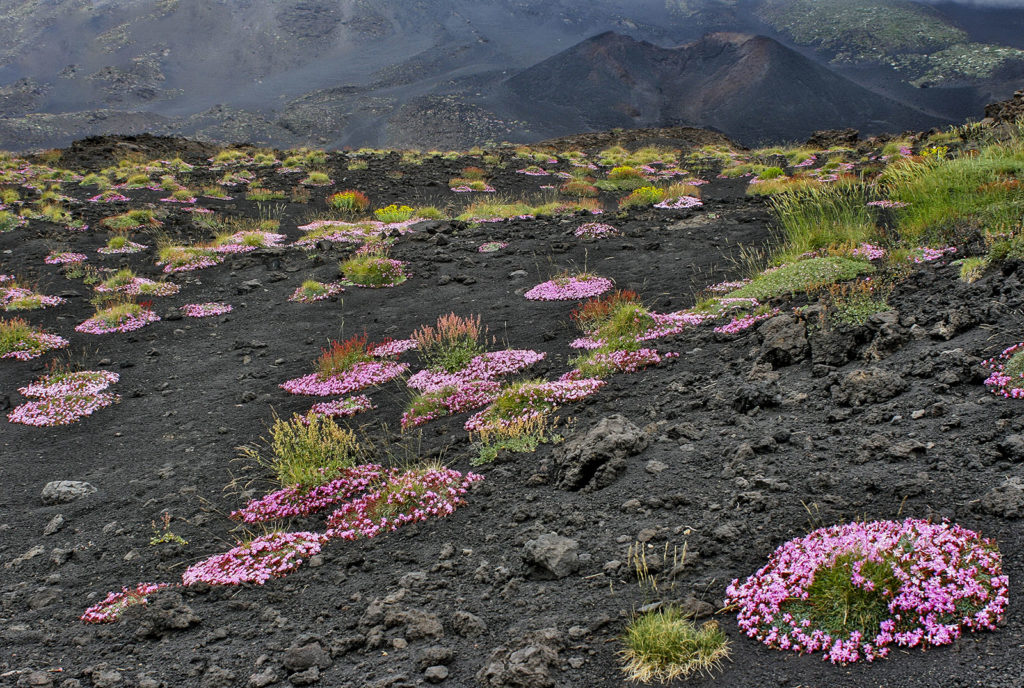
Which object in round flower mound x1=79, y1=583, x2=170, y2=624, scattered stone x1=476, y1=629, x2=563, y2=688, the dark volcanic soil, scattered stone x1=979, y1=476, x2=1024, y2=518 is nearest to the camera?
scattered stone x1=476, y1=629, x2=563, y2=688

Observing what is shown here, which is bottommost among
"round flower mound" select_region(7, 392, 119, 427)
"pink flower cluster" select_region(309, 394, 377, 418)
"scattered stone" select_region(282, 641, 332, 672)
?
"round flower mound" select_region(7, 392, 119, 427)

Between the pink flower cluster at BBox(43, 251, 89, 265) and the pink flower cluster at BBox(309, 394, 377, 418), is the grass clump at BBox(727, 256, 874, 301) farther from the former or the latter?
the pink flower cluster at BBox(43, 251, 89, 265)

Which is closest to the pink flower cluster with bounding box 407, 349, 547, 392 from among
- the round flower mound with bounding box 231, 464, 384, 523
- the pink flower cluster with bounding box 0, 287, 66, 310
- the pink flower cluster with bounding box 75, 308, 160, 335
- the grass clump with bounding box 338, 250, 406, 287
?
the round flower mound with bounding box 231, 464, 384, 523

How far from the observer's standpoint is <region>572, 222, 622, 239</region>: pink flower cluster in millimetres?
16469

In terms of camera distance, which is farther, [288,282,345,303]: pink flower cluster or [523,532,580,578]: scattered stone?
[288,282,345,303]: pink flower cluster

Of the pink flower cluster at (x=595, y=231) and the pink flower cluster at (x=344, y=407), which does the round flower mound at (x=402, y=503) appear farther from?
the pink flower cluster at (x=595, y=231)

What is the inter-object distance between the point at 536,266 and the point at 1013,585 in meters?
11.5

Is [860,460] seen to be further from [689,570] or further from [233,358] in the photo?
[233,358]

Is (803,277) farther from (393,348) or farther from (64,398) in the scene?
(64,398)

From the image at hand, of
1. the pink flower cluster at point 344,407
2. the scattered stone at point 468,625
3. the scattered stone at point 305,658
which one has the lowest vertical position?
the pink flower cluster at point 344,407

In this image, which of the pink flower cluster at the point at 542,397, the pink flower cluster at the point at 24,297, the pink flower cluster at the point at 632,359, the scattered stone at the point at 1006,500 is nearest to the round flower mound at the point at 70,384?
the pink flower cluster at the point at 24,297

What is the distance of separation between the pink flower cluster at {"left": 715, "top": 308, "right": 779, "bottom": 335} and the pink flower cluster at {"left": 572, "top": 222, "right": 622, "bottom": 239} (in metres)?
7.99

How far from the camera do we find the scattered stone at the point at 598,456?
216 inches

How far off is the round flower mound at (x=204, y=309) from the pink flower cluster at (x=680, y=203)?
13.8 m
